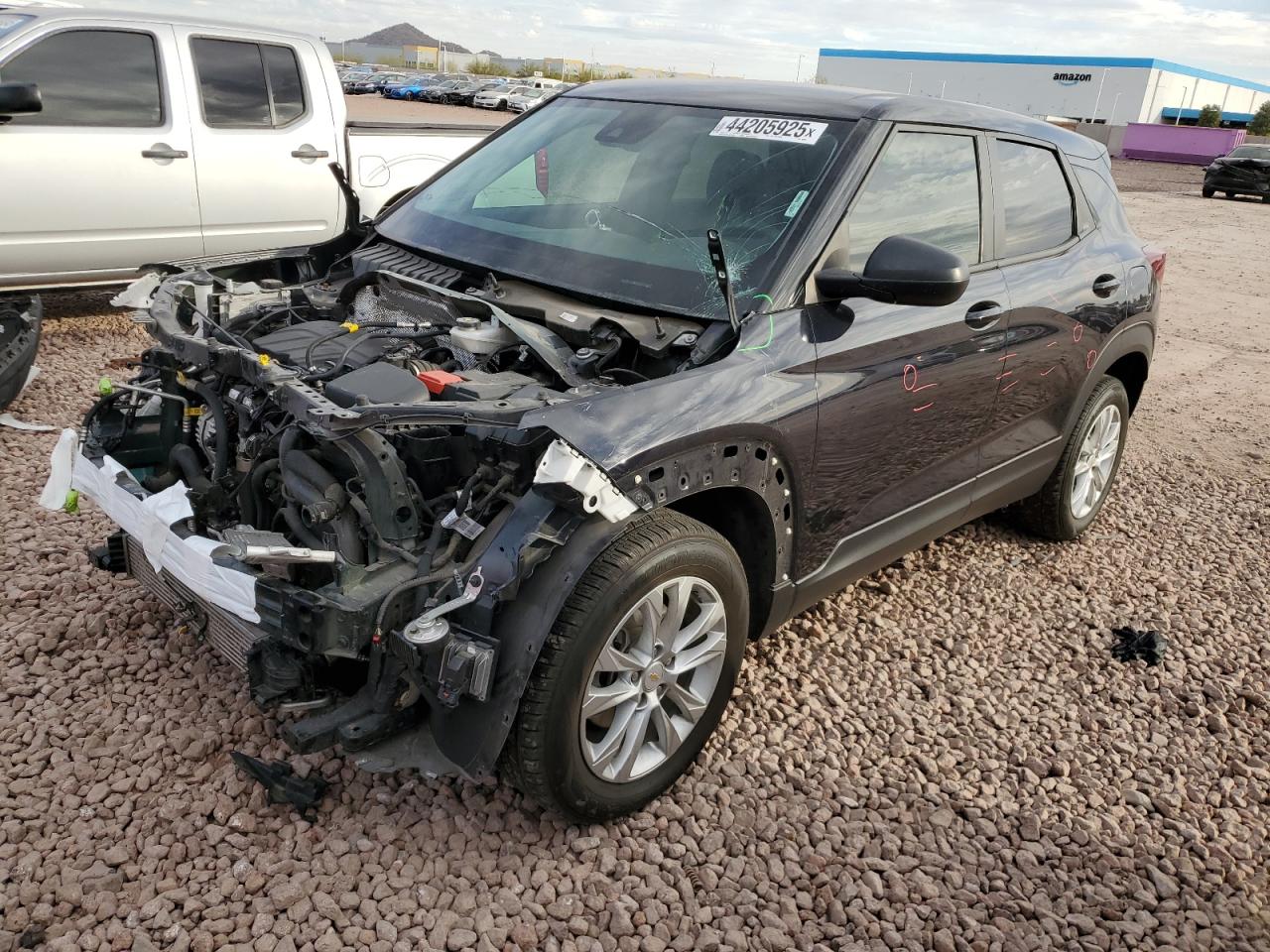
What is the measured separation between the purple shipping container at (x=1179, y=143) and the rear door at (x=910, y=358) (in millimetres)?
47919

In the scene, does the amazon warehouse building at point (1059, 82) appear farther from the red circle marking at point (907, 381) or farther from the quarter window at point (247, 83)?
the red circle marking at point (907, 381)

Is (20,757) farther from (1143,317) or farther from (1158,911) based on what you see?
(1143,317)

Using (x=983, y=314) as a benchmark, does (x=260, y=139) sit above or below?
below

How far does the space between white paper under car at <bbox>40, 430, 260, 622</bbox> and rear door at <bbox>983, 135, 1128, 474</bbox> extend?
2.79 metres

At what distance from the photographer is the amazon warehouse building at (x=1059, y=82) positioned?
66.6m

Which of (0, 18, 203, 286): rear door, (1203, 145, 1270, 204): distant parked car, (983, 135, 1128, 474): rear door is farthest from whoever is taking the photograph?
(1203, 145, 1270, 204): distant parked car

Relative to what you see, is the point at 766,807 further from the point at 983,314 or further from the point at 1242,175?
the point at 1242,175

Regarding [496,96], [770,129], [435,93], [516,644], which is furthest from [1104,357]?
[435,93]

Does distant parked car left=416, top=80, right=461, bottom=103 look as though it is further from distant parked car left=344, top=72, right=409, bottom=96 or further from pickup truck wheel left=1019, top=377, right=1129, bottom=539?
pickup truck wheel left=1019, top=377, right=1129, bottom=539

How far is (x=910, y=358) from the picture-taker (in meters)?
3.43

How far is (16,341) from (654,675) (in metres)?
4.54

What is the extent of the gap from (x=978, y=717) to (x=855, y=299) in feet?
5.08

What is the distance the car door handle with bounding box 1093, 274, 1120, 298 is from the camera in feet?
14.5

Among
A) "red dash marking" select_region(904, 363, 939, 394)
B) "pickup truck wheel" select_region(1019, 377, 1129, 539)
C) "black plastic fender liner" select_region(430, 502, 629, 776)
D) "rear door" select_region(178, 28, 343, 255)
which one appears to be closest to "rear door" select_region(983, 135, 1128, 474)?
"pickup truck wheel" select_region(1019, 377, 1129, 539)
